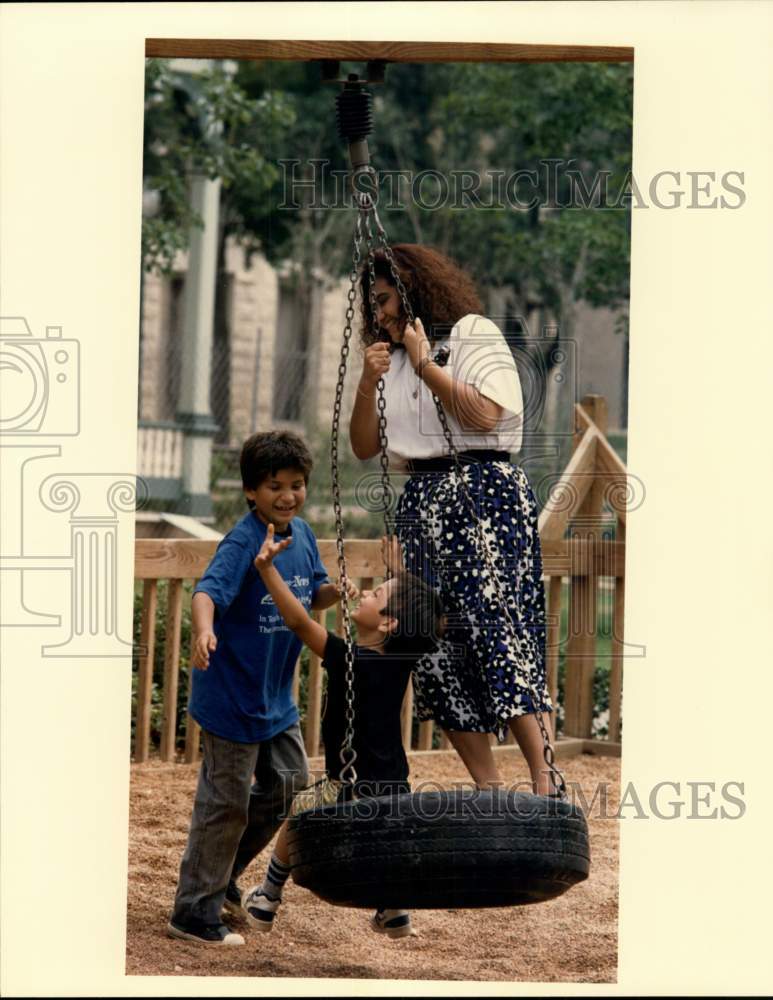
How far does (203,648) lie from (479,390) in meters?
0.99

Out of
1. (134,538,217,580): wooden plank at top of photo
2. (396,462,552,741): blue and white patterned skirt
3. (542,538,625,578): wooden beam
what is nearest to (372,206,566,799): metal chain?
(396,462,552,741): blue and white patterned skirt

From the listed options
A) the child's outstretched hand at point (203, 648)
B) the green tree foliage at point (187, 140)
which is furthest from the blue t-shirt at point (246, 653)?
the green tree foliage at point (187, 140)

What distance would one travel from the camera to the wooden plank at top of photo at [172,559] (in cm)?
531

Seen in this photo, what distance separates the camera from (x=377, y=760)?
365 centimetres

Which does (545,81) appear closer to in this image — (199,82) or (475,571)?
(199,82)

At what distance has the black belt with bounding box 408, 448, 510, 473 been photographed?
3869 millimetres

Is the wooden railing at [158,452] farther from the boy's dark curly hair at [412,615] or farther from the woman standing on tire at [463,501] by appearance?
the boy's dark curly hair at [412,615]

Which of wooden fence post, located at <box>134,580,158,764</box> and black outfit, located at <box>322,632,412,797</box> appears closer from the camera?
black outfit, located at <box>322,632,412,797</box>

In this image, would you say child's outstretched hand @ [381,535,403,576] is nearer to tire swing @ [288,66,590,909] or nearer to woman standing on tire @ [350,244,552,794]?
woman standing on tire @ [350,244,552,794]

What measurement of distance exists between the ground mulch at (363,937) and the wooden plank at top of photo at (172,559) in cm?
81

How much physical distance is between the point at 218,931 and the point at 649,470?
5.61ft

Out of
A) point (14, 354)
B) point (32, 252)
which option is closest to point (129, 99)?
point (32, 252)

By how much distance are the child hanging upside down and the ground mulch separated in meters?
0.56

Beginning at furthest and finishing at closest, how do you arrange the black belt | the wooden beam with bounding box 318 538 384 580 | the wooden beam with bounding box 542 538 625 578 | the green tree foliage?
1. the green tree foliage
2. the wooden beam with bounding box 542 538 625 578
3. the wooden beam with bounding box 318 538 384 580
4. the black belt
